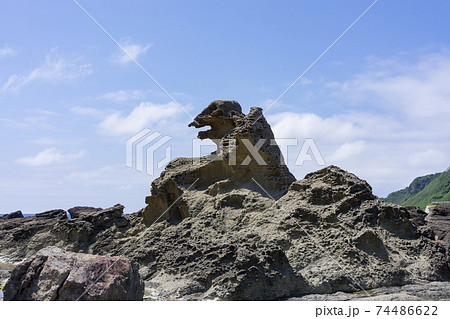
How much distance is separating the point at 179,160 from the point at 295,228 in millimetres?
5630

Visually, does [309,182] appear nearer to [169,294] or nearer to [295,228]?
[295,228]

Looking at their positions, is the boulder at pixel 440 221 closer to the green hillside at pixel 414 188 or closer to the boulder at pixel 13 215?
the boulder at pixel 13 215

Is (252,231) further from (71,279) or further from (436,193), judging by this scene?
(436,193)

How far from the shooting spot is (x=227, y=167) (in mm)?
14664

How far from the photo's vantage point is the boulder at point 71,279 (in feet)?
22.3

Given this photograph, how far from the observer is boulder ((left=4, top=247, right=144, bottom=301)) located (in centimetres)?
680

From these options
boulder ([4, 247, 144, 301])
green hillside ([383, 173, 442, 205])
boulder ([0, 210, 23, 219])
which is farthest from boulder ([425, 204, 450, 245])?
green hillside ([383, 173, 442, 205])

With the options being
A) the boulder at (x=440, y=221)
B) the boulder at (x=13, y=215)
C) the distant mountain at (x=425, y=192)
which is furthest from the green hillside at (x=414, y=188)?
the boulder at (x=13, y=215)

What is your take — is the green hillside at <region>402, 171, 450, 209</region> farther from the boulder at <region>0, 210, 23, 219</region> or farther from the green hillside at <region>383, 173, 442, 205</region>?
the boulder at <region>0, 210, 23, 219</region>

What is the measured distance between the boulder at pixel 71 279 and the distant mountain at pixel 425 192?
38099 mm

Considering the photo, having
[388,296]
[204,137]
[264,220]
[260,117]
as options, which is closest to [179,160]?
[204,137]

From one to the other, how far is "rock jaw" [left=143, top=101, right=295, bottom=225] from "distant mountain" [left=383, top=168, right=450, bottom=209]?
99.1 feet

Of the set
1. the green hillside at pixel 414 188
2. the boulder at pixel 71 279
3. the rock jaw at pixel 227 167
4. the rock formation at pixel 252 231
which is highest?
the green hillside at pixel 414 188

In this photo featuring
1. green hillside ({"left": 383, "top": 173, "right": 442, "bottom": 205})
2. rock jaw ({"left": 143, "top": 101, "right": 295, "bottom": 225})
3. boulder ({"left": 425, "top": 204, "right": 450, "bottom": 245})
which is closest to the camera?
rock jaw ({"left": 143, "top": 101, "right": 295, "bottom": 225})
